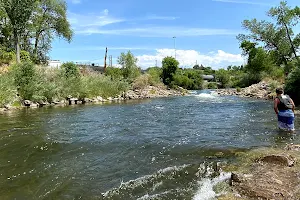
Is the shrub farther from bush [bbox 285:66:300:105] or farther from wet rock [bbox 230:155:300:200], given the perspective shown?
wet rock [bbox 230:155:300:200]

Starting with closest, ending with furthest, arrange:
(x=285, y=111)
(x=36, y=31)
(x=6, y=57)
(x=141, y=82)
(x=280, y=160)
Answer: (x=280, y=160)
(x=285, y=111)
(x=6, y=57)
(x=36, y=31)
(x=141, y=82)

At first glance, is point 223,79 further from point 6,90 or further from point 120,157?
point 120,157

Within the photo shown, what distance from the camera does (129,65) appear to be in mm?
61719

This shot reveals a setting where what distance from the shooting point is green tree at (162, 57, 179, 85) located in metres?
77.2

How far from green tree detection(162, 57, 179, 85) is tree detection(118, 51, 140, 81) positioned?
51.5 ft

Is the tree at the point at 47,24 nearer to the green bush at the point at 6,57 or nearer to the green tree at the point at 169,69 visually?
the green bush at the point at 6,57

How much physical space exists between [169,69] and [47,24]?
116 feet

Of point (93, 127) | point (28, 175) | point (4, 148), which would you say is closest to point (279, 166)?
point (28, 175)

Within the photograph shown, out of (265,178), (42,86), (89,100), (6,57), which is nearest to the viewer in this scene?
(265,178)

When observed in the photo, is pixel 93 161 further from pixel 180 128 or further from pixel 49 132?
pixel 180 128

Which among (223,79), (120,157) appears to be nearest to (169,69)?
(223,79)

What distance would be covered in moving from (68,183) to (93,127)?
882cm

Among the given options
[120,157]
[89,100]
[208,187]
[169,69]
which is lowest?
[89,100]

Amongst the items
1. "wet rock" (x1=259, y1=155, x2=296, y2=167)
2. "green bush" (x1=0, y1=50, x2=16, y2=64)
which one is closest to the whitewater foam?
"wet rock" (x1=259, y1=155, x2=296, y2=167)
